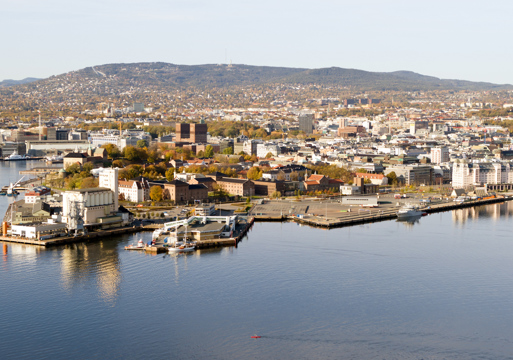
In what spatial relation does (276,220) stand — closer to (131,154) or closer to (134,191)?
(134,191)

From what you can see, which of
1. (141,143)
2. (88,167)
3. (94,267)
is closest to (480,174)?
(88,167)

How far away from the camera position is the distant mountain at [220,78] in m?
95.7

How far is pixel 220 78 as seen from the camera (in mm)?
104875

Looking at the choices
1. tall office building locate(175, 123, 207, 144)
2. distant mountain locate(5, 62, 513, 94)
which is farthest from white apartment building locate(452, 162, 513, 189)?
distant mountain locate(5, 62, 513, 94)

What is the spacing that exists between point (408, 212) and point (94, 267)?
8.86 meters

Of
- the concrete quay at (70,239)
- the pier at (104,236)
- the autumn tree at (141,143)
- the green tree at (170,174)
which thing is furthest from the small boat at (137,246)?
the autumn tree at (141,143)

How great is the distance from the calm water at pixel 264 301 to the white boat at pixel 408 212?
3621 millimetres

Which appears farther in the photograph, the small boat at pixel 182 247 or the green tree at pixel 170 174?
the green tree at pixel 170 174

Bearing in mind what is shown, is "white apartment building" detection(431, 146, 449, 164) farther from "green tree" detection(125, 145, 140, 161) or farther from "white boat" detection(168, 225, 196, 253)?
"white boat" detection(168, 225, 196, 253)

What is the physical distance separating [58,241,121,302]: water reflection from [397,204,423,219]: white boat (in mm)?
7304

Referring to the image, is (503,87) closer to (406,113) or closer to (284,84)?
(284,84)

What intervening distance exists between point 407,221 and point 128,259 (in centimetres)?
779

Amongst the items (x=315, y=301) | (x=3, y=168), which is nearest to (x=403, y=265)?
(x=315, y=301)

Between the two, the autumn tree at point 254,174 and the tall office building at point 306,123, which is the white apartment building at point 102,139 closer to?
the autumn tree at point 254,174
